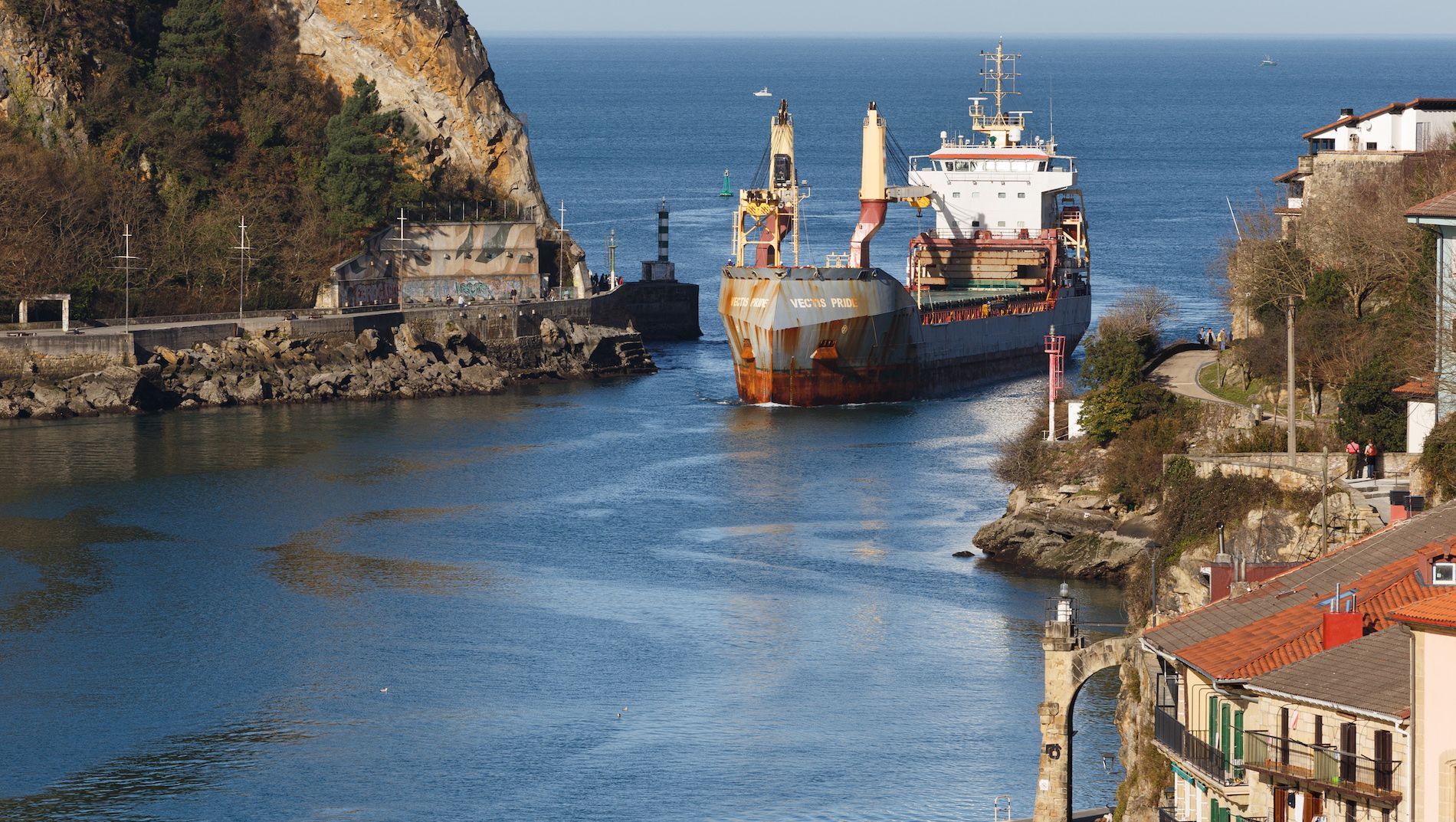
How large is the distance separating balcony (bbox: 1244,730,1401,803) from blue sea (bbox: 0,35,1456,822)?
10.2 m

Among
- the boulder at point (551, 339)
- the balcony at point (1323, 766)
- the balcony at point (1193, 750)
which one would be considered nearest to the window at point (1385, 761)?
the balcony at point (1323, 766)

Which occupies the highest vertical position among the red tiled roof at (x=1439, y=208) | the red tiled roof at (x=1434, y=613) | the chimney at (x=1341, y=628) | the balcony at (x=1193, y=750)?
the red tiled roof at (x=1439, y=208)

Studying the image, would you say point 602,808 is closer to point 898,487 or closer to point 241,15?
point 898,487

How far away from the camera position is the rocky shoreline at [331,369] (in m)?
69.5

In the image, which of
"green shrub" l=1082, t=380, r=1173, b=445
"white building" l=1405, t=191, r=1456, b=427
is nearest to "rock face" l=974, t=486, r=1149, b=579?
"green shrub" l=1082, t=380, r=1173, b=445

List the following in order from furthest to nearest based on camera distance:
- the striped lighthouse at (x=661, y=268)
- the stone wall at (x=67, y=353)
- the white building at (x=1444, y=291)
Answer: the striped lighthouse at (x=661, y=268) → the stone wall at (x=67, y=353) → the white building at (x=1444, y=291)

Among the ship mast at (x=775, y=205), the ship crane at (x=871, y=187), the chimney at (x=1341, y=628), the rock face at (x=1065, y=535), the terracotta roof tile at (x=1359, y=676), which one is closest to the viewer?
the terracotta roof tile at (x=1359, y=676)

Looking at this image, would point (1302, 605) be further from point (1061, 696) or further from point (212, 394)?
point (212, 394)

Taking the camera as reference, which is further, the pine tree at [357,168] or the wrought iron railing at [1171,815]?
the pine tree at [357,168]

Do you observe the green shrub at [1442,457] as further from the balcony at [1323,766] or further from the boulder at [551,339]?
the boulder at [551,339]

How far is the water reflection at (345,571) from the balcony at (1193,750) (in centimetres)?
2408

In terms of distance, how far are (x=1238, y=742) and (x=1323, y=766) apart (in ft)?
5.17

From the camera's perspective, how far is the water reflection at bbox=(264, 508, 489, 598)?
1882 inches

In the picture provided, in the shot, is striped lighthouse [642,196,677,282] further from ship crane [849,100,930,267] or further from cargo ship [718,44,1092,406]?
ship crane [849,100,930,267]
